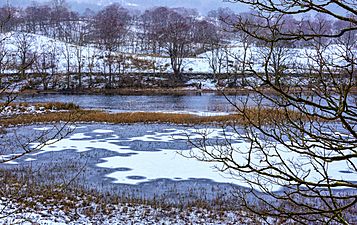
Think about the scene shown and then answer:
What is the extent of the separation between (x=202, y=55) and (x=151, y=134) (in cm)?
4681

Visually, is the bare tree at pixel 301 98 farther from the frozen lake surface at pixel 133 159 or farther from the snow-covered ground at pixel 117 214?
the frozen lake surface at pixel 133 159

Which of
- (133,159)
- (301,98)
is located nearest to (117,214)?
(133,159)

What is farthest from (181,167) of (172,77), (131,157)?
(172,77)

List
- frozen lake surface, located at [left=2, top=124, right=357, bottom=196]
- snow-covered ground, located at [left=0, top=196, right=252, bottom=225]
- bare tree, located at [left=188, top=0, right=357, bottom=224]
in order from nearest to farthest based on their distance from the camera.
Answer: bare tree, located at [left=188, top=0, right=357, bottom=224], snow-covered ground, located at [left=0, top=196, right=252, bottom=225], frozen lake surface, located at [left=2, top=124, right=357, bottom=196]

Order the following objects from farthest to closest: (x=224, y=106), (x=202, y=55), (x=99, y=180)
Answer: (x=202, y=55) < (x=224, y=106) < (x=99, y=180)

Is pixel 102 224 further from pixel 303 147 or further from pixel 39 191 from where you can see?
pixel 303 147

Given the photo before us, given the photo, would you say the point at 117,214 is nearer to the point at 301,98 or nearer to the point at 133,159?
the point at 133,159

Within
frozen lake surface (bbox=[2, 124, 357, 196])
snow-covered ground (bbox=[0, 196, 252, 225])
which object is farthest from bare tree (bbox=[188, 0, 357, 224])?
frozen lake surface (bbox=[2, 124, 357, 196])

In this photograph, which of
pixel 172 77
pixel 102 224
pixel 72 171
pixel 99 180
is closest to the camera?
pixel 102 224

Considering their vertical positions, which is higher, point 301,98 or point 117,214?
point 301,98

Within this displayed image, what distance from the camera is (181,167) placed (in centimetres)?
1241

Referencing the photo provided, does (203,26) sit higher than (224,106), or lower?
higher

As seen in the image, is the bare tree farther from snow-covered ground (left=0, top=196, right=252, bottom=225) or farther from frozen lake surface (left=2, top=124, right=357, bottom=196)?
frozen lake surface (left=2, top=124, right=357, bottom=196)

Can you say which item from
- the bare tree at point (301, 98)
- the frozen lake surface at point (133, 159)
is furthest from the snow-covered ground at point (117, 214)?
the bare tree at point (301, 98)
